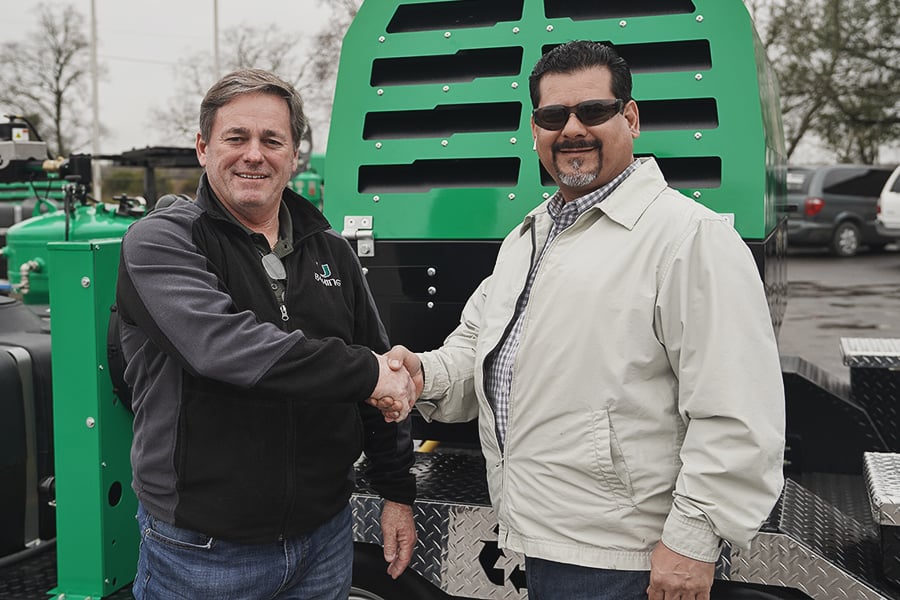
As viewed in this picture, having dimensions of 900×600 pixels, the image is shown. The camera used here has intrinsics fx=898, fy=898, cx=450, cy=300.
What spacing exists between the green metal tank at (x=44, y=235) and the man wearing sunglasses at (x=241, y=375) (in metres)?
4.52

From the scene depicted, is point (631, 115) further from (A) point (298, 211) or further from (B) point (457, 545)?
(B) point (457, 545)

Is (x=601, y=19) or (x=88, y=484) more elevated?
(x=601, y=19)

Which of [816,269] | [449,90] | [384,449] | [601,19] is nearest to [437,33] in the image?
[449,90]

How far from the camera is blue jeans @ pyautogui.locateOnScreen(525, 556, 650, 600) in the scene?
1.90m

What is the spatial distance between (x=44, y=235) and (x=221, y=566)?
5.40m

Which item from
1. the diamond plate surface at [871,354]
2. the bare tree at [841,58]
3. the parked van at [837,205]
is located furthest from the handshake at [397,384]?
the bare tree at [841,58]

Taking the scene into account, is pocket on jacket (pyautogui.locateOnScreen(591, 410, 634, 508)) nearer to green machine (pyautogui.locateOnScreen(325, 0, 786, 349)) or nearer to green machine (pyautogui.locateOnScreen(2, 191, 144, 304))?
green machine (pyautogui.locateOnScreen(325, 0, 786, 349))

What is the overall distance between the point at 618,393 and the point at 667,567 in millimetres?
357

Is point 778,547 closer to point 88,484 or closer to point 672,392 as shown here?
point 672,392

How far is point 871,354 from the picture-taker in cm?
357

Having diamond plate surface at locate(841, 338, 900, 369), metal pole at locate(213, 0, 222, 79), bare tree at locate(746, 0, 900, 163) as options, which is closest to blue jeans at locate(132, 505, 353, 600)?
diamond plate surface at locate(841, 338, 900, 369)

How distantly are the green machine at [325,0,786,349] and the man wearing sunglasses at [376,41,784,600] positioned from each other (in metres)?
0.66

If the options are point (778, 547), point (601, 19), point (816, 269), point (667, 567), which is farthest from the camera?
point (816, 269)

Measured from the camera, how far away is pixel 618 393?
1851 millimetres
